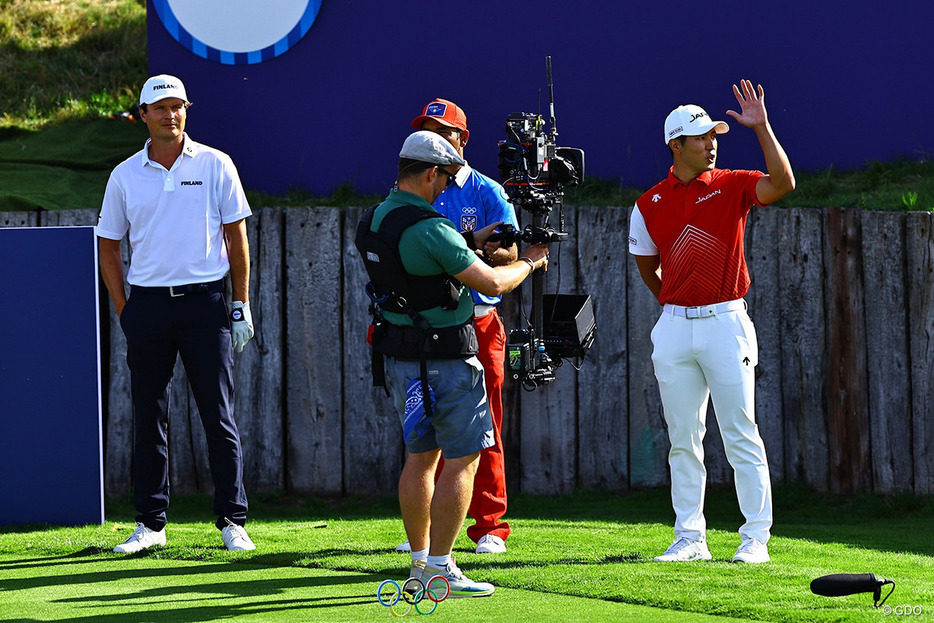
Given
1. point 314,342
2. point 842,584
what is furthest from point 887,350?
point 314,342

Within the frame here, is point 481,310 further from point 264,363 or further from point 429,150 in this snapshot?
point 264,363

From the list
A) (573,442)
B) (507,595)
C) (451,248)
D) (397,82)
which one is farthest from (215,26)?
(507,595)

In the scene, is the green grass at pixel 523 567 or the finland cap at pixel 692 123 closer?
the green grass at pixel 523 567

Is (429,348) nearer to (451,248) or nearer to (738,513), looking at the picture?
(451,248)

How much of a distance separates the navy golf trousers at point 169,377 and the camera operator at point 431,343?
141 centimetres

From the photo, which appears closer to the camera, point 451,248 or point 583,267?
point 451,248

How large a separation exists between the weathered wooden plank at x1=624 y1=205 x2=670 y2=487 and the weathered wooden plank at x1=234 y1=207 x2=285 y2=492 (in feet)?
6.92

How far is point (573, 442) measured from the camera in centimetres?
770

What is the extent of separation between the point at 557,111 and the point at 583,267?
151cm

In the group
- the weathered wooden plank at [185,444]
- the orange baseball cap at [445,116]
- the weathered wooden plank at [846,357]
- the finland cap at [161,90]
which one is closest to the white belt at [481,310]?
the orange baseball cap at [445,116]

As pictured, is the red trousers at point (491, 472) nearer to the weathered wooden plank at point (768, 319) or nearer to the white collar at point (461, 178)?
the white collar at point (461, 178)

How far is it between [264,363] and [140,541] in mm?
2071

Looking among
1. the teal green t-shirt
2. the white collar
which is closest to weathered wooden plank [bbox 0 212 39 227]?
the white collar

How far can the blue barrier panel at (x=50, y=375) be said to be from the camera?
6645 mm
